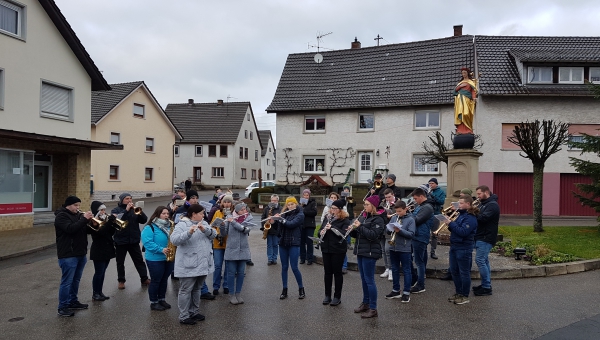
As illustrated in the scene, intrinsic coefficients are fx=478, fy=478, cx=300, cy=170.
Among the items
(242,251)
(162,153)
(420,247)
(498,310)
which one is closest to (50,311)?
(242,251)

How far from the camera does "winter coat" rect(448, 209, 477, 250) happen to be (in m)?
7.41

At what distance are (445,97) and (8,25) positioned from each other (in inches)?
819

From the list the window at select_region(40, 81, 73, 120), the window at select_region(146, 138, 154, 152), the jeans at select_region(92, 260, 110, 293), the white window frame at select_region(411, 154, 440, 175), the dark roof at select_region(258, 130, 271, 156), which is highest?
the dark roof at select_region(258, 130, 271, 156)

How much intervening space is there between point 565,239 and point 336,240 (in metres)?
8.81

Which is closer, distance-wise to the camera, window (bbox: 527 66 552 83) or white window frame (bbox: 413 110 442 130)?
window (bbox: 527 66 552 83)

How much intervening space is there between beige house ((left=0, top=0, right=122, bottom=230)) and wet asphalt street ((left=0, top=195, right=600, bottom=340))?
9194 mm

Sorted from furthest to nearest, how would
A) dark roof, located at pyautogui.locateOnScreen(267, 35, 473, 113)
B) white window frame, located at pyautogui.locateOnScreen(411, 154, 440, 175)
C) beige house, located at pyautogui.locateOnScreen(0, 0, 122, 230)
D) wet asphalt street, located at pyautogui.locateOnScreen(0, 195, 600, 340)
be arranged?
1. dark roof, located at pyautogui.locateOnScreen(267, 35, 473, 113)
2. white window frame, located at pyautogui.locateOnScreen(411, 154, 440, 175)
3. beige house, located at pyautogui.locateOnScreen(0, 0, 122, 230)
4. wet asphalt street, located at pyautogui.locateOnScreen(0, 195, 600, 340)

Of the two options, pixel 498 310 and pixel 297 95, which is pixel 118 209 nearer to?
pixel 498 310

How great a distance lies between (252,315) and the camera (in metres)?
6.88

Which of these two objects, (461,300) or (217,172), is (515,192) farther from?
(217,172)

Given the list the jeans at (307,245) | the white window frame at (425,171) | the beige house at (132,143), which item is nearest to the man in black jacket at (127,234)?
the jeans at (307,245)

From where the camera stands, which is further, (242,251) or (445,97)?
(445,97)

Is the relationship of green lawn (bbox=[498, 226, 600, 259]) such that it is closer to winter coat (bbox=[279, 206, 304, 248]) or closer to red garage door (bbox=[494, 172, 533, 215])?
winter coat (bbox=[279, 206, 304, 248])

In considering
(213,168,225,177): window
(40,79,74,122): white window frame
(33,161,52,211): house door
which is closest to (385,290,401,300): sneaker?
(40,79,74,122): white window frame
